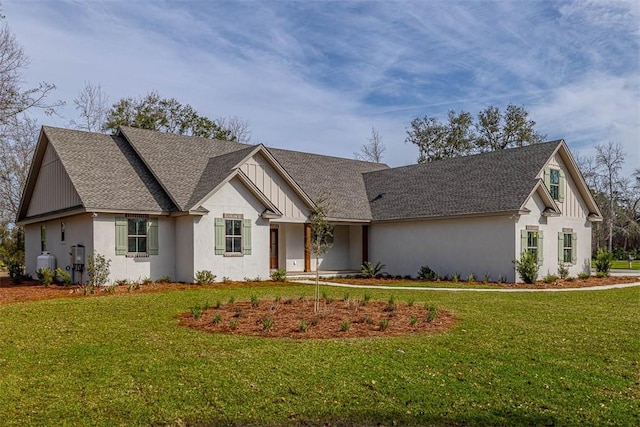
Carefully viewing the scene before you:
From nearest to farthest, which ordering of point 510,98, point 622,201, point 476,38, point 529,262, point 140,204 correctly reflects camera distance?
point 476,38, point 140,204, point 529,262, point 510,98, point 622,201

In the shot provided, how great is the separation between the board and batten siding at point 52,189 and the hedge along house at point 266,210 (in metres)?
0.08

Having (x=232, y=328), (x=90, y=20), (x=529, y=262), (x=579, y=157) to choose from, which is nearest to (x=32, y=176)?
(x=90, y=20)

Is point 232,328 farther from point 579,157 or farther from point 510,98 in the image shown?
point 579,157

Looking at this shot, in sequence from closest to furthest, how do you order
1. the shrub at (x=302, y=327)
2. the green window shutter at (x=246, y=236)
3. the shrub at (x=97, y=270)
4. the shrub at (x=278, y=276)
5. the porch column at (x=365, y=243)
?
the shrub at (x=302, y=327) < the shrub at (x=97, y=270) < the green window shutter at (x=246, y=236) < the shrub at (x=278, y=276) < the porch column at (x=365, y=243)

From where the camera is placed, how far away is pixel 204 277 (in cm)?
1878

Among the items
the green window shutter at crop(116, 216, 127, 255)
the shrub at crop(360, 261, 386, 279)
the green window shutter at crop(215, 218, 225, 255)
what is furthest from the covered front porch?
the green window shutter at crop(116, 216, 127, 255)

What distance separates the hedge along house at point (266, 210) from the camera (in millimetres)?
18938

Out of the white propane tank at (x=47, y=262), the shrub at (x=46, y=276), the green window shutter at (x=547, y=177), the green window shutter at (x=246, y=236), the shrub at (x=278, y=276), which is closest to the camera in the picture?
the shrub at (x=46, y=276)

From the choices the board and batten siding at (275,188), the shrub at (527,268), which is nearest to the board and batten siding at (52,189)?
the board and batten siding at (275,188)

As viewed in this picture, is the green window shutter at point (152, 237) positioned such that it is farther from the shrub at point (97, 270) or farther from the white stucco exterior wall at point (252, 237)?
the shrub at point (97, 270)

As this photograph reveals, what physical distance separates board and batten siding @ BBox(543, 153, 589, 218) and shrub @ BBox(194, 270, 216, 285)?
586 inches

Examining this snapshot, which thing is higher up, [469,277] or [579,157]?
[579,157]

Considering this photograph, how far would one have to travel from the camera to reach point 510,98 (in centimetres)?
4647

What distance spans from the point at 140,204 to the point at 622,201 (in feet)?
159
